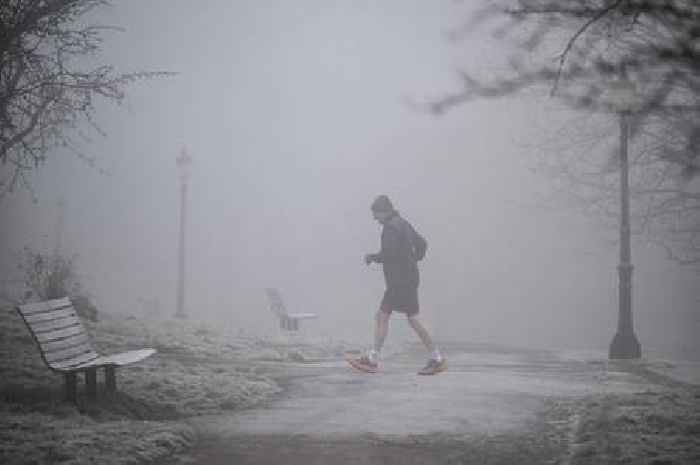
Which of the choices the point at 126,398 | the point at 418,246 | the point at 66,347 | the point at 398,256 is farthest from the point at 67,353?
the point at 418,246

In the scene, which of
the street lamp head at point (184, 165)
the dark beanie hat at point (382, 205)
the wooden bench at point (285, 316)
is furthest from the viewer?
the street lamp head at point (184, 165)

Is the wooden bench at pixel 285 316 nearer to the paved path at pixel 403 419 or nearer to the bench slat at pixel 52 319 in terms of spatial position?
the paved path at pixel 403 419

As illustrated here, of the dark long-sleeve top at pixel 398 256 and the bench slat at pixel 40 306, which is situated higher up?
the dark long-sleeve top at pixel 398 256

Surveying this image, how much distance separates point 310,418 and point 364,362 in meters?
3.24

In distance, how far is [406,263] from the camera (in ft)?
31.5

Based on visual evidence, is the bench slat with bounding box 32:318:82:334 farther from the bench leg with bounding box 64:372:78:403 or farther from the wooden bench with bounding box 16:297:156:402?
the bench leg with bounding box 64:372:78:403

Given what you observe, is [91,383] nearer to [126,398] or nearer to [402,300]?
[126,398]

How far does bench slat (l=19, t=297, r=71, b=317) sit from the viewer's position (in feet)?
20.2

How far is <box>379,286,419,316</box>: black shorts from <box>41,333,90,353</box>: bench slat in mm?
4092

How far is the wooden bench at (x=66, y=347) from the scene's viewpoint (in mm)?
6125

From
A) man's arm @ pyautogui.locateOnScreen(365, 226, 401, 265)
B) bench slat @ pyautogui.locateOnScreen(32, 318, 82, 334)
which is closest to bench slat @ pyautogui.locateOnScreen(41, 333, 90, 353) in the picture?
bench slat @ pyautogui.locateOnScreen(32, 318, 82, 334)

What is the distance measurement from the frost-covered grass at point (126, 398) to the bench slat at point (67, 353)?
37cm

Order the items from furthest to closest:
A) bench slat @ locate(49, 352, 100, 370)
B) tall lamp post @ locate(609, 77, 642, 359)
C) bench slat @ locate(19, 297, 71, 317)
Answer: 1. tall lamp post @ locate(609, 77, 642, 359)
2. bench slat @ locate(19, 297, 71, 317)
3. bench slat @ locate(49, 352, 100, 370)

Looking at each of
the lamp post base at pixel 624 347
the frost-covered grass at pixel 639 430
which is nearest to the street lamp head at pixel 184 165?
the lamp post base at pixel 624 347
